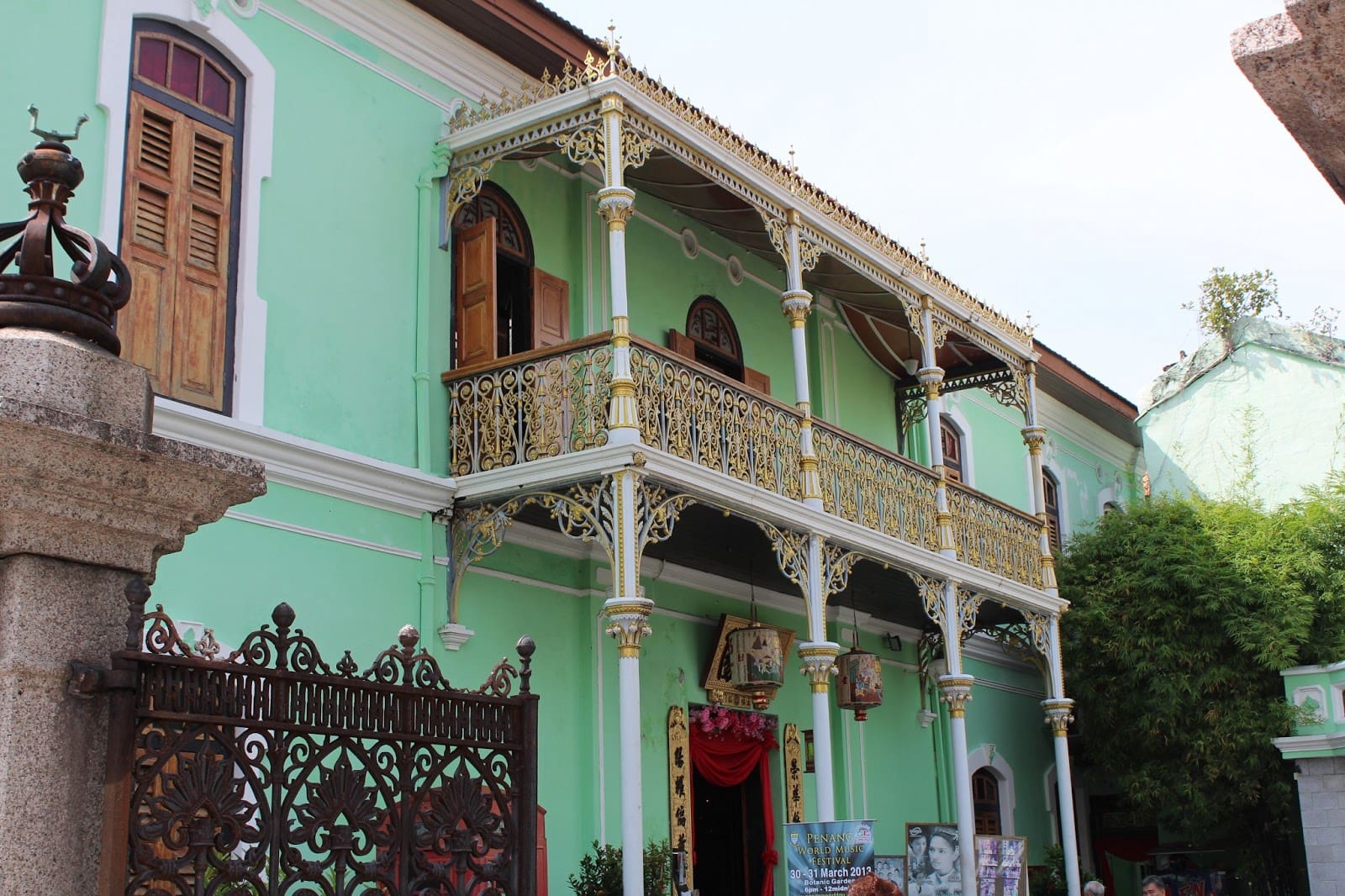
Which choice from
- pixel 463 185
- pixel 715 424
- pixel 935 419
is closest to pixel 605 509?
pixel 715 424

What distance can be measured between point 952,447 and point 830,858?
10.1 m

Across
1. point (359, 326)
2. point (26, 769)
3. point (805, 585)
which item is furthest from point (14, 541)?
point (805, 585)

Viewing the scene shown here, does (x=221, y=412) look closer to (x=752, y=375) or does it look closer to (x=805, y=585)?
(x=805, y=585)

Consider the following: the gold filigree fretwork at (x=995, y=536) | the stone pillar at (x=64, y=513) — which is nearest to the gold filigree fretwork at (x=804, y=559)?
the gold filigree fretwork at (x=995, y=536)

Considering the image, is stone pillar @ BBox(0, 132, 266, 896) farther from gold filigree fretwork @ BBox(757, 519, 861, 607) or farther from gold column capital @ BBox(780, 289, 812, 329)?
gold column capital @ BBox(780, 289, 812, 329)

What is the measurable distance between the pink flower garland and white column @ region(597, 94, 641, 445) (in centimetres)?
431

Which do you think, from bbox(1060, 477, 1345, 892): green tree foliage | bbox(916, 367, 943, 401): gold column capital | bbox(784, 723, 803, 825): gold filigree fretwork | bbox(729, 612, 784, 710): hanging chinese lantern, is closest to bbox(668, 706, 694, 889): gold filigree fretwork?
bbox(729, 612, 784, 710): hanging chinese lantern

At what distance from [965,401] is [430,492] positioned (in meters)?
11.1

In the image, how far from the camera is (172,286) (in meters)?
10.2

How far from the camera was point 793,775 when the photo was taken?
15578 mm

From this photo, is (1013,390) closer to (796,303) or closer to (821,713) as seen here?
(796,303)

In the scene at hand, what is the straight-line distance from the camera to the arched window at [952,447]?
20.5 m

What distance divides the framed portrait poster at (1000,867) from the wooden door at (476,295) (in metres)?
6.51

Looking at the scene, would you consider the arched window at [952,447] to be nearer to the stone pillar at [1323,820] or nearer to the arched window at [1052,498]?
the arched window at [1052,498]
